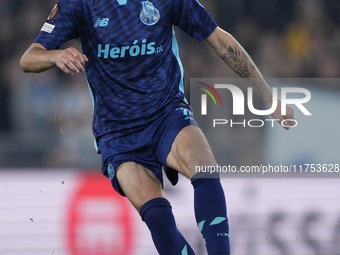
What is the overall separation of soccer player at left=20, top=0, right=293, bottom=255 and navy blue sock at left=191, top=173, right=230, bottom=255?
0.18m

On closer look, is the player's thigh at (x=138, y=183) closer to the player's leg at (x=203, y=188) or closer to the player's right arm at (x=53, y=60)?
the player's leg at (x=203, y=188)

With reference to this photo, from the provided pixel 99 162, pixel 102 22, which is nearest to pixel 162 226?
pixel 102 22

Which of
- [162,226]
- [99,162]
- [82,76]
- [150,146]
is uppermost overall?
[150,146]

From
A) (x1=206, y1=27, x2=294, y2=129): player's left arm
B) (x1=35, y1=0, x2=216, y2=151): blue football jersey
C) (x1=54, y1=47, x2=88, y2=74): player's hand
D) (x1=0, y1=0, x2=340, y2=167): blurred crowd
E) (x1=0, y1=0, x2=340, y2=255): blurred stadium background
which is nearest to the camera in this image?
(x1=54, y1=47, x2=88, y2=74): player's hand

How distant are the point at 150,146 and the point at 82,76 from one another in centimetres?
281

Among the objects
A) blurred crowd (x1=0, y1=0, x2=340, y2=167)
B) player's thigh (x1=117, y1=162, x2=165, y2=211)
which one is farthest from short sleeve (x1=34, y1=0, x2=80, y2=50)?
blurred crowd (x1=0, y1=0, x2=340, y2=167)

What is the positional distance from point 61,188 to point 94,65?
157 centimetres

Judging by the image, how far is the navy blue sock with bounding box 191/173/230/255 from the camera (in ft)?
8.27

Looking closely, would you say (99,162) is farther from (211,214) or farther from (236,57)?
(211,214)

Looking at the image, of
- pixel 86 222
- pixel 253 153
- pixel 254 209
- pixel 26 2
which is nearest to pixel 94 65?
pixel 86 222

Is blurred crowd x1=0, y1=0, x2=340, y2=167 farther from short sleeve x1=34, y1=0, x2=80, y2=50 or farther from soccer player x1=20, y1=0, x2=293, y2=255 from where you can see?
short sleeve x1=34, y1=0, x2=80, y2=50

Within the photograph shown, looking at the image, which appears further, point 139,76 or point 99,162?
point 99,162

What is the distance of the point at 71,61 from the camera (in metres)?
2.51

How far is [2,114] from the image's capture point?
5.35 meters
